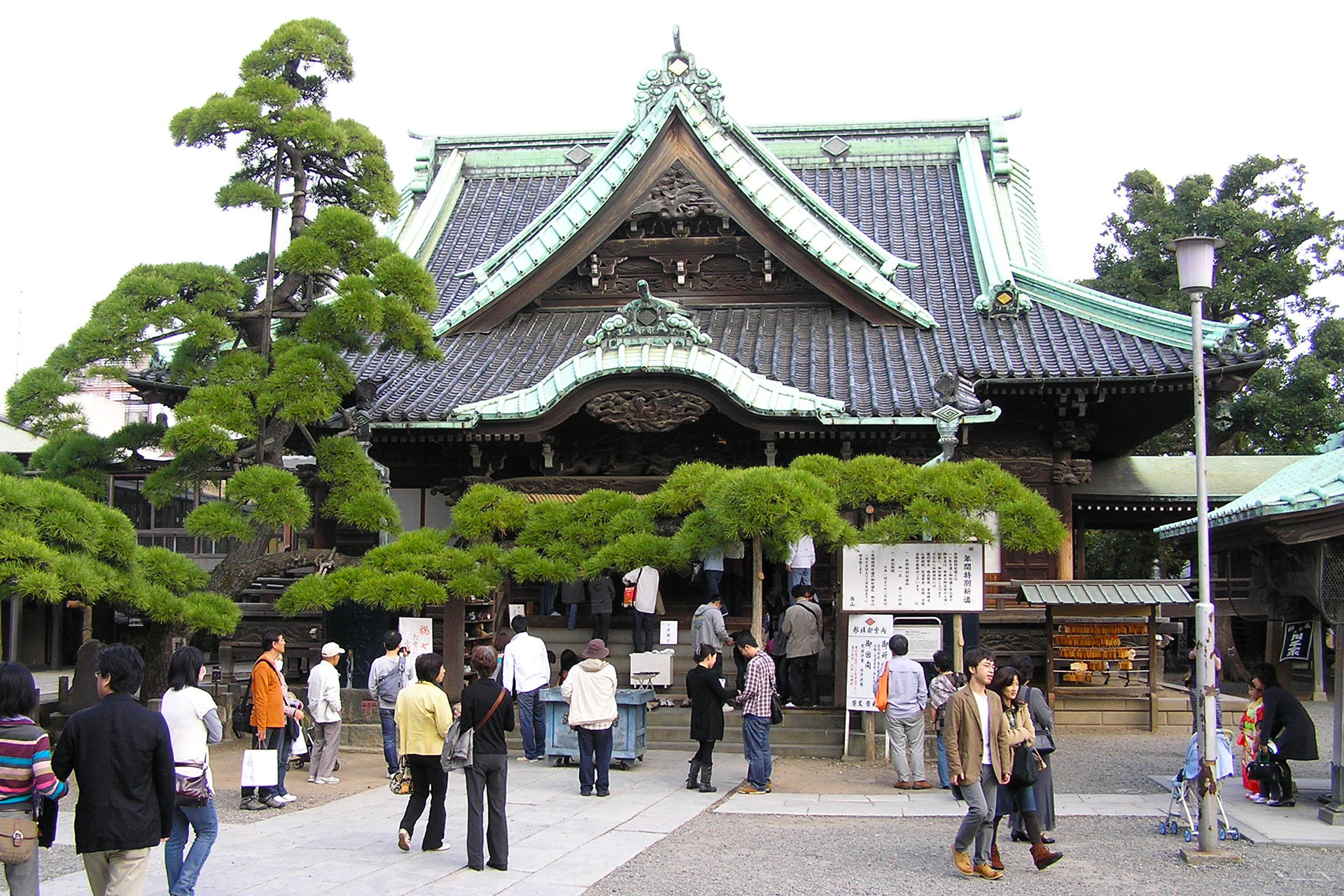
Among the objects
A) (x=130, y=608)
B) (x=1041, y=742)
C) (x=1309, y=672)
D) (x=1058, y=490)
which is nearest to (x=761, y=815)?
(x=1041, y=742)

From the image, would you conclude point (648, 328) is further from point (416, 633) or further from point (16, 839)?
point (16, 839)

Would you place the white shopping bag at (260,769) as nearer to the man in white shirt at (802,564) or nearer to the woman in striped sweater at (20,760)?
the woman in striped sweater at (20,760)

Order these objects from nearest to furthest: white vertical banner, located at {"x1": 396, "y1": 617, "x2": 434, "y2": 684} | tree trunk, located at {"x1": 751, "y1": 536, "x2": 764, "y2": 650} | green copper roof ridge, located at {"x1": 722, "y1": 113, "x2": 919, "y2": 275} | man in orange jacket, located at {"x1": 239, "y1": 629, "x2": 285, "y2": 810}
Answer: man in orange jacket, located at {"x1": 239, "y1": 629, "x2": 285, "y2": 810}
tree trunk, located at {"x1": 751, "y1": 536, "x2": 764, "y2": 650}
white vertical banner, located at {"x1": 396, "y1": 617, "x2": 434, "y2": 684}
green copper roof ridge, located at {"x1": 722, "y1": 113, "x2": 919, "y2": 275}

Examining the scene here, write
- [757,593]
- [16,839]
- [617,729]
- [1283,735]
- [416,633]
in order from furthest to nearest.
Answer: [416,633] → [757,593] → [617,729] → [1283,735] → [16,839]

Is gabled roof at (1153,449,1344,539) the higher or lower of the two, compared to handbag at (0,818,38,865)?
higher

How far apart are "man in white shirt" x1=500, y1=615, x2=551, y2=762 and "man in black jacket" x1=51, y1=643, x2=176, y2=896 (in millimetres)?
6699

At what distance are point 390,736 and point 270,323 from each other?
589 centimetres

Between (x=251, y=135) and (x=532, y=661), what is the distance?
7579 millimetres

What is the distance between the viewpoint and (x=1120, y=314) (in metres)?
17.9

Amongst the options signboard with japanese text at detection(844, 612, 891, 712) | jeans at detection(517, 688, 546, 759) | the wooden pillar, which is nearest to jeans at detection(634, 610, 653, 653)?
jeans at detection(517, 688, 546, 759)

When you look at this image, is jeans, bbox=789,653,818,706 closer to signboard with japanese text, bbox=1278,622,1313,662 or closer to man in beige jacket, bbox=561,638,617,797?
man in beige jacket, bbox=561,638,617,797

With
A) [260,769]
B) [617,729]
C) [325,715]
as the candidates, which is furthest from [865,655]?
[260,769]

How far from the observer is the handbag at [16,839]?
6.01 m

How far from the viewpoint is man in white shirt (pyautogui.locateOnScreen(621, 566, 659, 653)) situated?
1495cm
